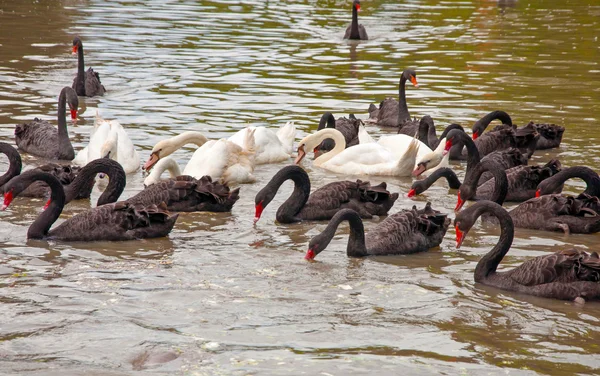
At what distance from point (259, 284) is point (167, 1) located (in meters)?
26.4

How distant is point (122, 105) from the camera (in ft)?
54.8

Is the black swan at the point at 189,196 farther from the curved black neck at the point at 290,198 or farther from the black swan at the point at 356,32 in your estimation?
the black swan at the point at 356,32

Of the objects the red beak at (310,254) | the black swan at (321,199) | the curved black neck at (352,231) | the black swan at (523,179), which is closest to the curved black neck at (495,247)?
the curved black neck at (352,231)

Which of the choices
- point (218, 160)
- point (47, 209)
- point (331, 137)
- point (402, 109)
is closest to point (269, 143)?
point (331, 137)

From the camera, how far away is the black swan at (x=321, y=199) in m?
10.3

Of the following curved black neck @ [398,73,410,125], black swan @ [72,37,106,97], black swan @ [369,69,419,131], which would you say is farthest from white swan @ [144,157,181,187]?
black swan @ [72,37,106,97]

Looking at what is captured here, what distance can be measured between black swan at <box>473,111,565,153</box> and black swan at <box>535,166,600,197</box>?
2.67 metres

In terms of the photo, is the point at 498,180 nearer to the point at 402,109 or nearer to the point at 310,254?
the point at 310,254

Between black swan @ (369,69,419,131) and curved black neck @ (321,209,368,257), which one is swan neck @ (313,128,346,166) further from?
curved black neck @ (321,209,368,257)

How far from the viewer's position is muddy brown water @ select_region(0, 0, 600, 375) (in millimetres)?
6668

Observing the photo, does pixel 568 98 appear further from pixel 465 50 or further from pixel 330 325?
pixel 330 325

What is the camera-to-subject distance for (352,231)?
889 cm

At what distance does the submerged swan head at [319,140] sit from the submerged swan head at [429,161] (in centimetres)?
108

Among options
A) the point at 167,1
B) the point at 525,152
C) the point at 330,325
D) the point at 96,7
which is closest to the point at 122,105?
the point at 525,152
